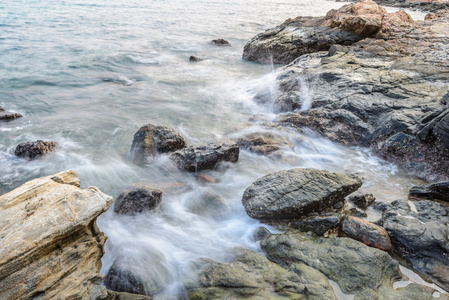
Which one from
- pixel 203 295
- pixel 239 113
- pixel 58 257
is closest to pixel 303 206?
pixel 203 295

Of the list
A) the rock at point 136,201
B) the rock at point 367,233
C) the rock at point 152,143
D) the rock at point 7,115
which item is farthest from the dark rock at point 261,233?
the rock at point 7,115

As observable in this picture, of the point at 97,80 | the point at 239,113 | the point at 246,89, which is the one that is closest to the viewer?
the point at 239,113

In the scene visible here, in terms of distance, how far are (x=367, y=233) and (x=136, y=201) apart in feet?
11.6

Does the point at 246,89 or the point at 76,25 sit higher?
the point at 76,25

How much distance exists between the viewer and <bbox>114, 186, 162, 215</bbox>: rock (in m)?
4.96

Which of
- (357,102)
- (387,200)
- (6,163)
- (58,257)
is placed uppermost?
(357,102)

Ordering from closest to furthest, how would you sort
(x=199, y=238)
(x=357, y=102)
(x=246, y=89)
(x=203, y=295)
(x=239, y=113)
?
(x=203, y=295), (x=199, y=238), (x=357, y=102), (x=239, y=113), (x=246, y=89)

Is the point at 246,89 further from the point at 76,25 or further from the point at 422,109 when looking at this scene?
the point at 76,25

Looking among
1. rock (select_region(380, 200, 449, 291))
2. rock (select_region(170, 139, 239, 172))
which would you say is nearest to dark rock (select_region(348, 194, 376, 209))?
rock (select_region(380, 200, 449, 291))

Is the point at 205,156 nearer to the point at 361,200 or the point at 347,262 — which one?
the point at 361,200

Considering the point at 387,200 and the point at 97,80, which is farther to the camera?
the point at 97,80

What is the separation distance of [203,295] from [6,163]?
19.2 ft

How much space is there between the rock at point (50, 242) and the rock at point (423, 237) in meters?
3.74

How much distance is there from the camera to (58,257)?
2.91 meters
